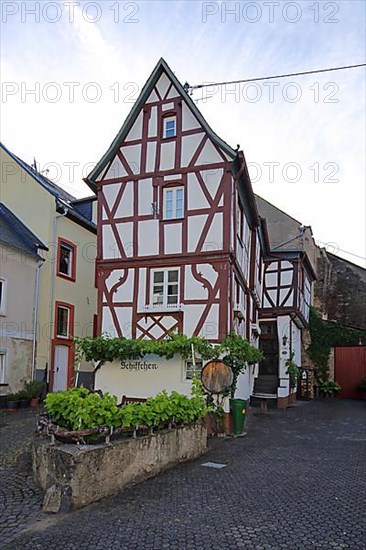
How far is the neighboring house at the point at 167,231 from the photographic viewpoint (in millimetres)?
13391

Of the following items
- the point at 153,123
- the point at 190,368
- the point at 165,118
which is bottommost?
the point at 190,368

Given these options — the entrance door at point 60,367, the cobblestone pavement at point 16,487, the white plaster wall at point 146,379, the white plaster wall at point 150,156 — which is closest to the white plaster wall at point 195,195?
the white plaster wall at point 150,156

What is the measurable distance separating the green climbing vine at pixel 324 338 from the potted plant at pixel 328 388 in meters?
0.27

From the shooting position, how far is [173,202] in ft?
47.2

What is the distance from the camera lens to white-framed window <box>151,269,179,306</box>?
13.9 m

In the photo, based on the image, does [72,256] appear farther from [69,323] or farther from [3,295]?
[3,295]

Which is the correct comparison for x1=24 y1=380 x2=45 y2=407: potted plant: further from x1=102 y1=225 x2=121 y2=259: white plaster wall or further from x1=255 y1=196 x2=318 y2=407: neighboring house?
x1=255 y1=196 x2=318 y2=407: neighboring house

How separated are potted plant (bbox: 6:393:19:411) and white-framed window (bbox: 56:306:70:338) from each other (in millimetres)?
3435

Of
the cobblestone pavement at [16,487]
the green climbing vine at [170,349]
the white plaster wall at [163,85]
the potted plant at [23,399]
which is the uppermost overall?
the white plaster wall at [163,85]

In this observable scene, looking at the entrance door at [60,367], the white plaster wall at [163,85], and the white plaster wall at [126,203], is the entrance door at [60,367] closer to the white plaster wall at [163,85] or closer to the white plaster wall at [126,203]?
the white plaster wall at [126,203]

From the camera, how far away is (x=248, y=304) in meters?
17.5

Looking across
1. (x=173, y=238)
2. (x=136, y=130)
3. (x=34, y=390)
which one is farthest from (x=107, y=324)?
(x=136, y=130)

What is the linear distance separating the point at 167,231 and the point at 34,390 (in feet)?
23.1

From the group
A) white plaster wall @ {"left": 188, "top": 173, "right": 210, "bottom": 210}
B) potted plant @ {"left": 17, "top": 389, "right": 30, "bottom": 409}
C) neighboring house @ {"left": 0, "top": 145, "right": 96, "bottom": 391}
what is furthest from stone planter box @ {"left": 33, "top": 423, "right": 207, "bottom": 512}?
neighboring house @ {"left": 0, "top": 145, "right": 96, "bottom": 391}
